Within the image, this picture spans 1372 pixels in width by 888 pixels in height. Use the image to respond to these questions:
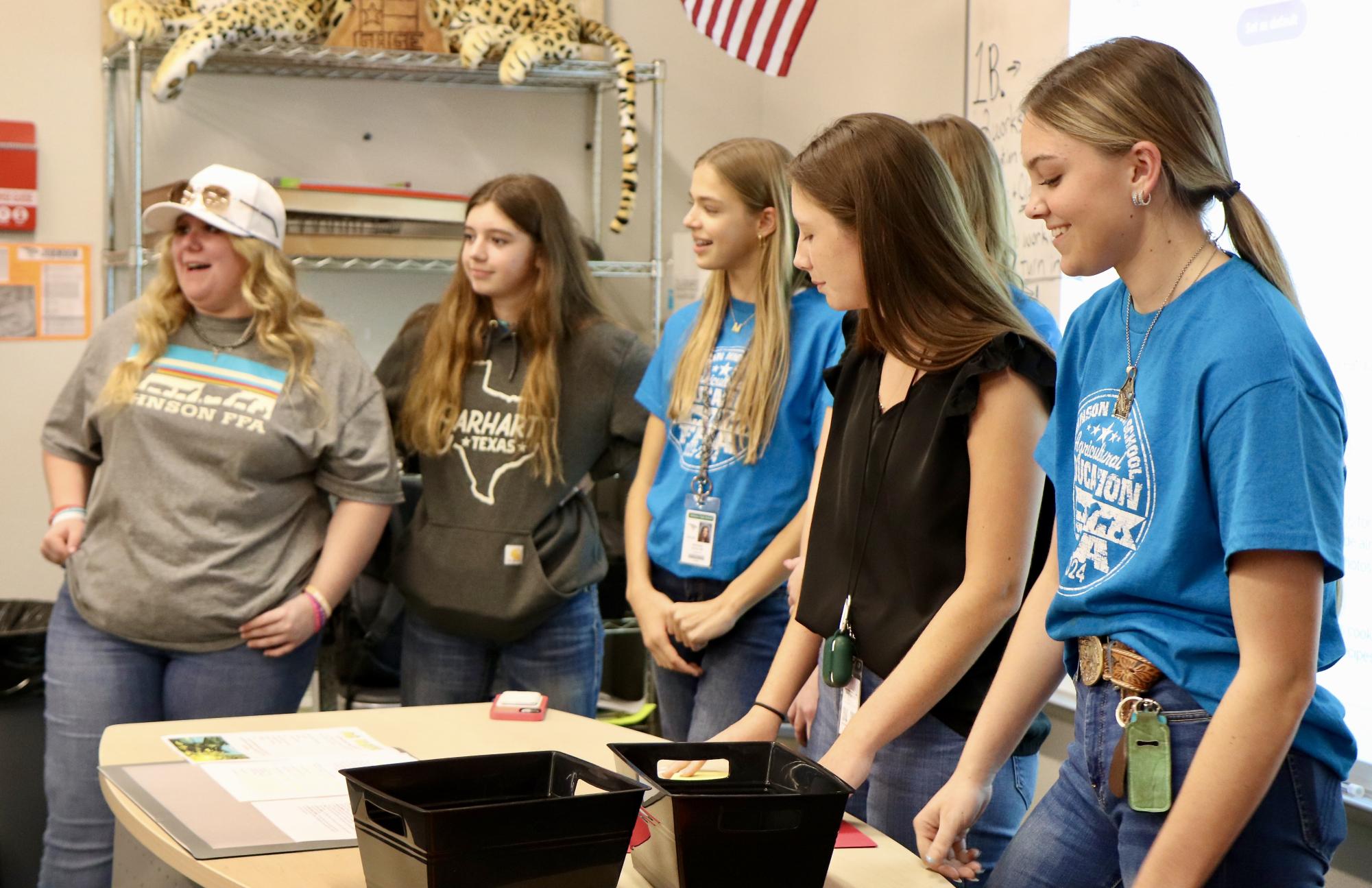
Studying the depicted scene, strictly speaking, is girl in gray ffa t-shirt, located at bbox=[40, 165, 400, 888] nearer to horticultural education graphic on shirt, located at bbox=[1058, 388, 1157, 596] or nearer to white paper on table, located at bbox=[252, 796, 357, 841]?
white paper on table, located at bbox=[252, 796, 357, 841]

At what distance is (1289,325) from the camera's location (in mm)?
1108

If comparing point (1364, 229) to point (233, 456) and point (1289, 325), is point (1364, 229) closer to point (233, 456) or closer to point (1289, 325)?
point (1289, 325)

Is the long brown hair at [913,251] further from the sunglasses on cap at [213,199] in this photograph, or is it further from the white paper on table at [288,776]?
the sunglasses on cap at [213,199]

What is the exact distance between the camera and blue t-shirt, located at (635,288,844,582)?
7.22 ft

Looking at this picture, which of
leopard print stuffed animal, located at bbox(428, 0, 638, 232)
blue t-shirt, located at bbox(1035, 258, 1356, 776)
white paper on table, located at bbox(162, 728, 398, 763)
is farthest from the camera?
leopard print stuffed animal, located at bbox(428, 0, 638, 232)

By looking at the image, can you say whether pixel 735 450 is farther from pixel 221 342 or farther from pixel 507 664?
pixel 221 342

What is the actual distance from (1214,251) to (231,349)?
1824mm

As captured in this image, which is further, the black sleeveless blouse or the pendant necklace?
the pendant necklace

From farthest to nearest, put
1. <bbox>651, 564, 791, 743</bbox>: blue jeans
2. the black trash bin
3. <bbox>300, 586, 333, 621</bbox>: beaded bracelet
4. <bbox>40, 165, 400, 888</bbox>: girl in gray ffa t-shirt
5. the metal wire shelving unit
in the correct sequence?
the metal wire shelving unit, the black trash bin, <bbox>300, 586, 333, 621</bbox>: beaded bracelet, <bbox>40, 165, 400, 888</bbox>: girl in gray ffa t-shirt, <bbox>651, 564, 791, 743</bbox>: blue jeans

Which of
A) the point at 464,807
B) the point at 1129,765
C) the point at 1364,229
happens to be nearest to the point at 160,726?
the point at 464,807

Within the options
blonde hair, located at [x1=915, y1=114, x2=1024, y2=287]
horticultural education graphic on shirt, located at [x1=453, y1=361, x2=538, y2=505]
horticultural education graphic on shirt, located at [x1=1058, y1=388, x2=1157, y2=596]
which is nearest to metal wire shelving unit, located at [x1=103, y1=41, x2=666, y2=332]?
horticultural education graphic on shirt, located at [x1=453, y1=361, x2=538, y2=505]

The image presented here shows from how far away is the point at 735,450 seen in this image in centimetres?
222

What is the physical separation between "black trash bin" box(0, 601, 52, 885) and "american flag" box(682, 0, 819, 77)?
6.86 feet

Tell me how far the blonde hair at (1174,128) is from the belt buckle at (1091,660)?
14.6 inches
